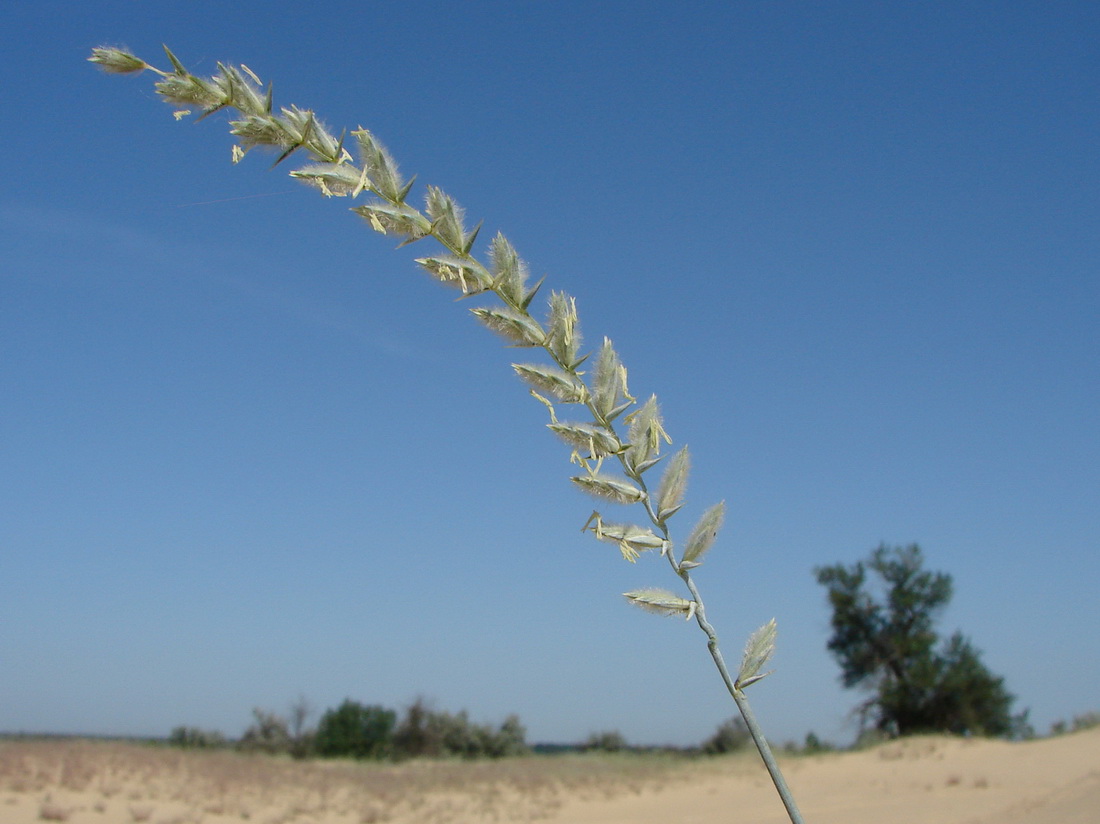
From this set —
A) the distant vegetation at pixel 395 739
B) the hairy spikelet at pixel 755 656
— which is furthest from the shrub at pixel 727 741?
the hairy spikelet at pixel 755 656

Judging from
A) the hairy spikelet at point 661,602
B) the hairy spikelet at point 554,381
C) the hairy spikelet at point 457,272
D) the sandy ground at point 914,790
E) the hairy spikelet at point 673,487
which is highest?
the hairy spikelet at point 457,272

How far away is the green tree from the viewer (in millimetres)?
26547

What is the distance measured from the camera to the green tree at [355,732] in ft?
87.1

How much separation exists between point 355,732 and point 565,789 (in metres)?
11.5

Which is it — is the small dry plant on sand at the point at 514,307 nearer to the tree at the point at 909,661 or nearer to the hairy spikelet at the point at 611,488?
the hairy spikelet at the point at 611,488

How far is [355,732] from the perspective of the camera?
27500mm

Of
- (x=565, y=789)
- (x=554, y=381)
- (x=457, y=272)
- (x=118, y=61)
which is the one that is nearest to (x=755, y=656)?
(x=554, y=381)

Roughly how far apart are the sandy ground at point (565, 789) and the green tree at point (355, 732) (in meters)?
3.83

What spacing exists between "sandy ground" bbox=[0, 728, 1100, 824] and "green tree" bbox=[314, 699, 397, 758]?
383 centimetres

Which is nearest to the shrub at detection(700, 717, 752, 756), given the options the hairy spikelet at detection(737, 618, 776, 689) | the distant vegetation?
the distant vegetation

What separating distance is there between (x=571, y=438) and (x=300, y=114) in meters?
0.54

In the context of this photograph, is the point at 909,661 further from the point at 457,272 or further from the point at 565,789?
the point at 457,272

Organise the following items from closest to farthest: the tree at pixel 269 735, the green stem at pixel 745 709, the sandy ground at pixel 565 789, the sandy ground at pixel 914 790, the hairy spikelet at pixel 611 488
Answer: the green stem at pixel 745 709, the hairy spikelet at pixel 611 488, the sandy ground at pixel 914 790, the sandy ground at pixel 565 789, the tree at pixel 269 735

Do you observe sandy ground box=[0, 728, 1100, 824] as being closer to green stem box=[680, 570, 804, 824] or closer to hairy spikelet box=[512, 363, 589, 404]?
green stem box=[680, 570, 804, 824]
